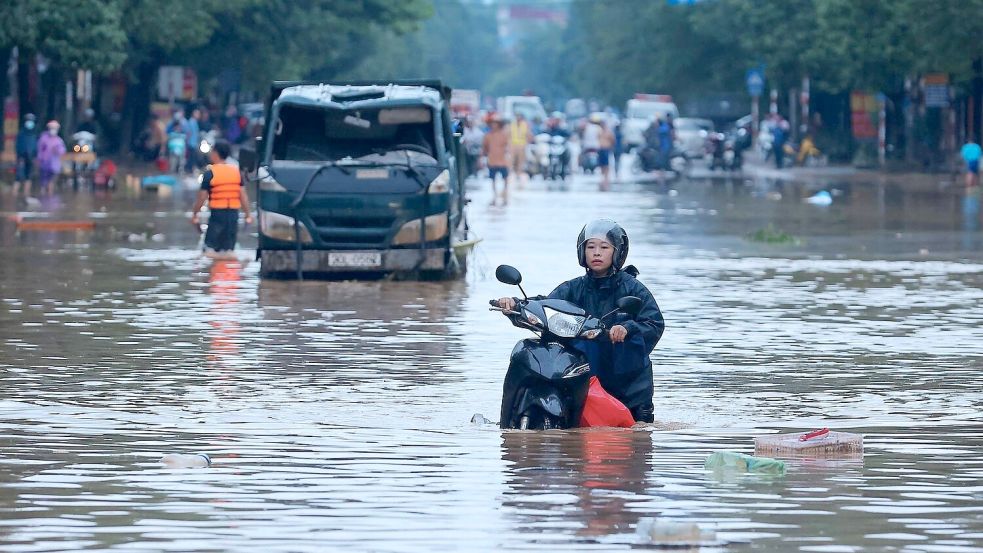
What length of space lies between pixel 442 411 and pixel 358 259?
950cm

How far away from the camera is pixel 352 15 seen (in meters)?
66.4

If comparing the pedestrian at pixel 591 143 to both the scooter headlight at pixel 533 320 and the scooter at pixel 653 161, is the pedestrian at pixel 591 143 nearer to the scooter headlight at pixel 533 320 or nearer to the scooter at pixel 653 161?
the scooter at pixel 653 161

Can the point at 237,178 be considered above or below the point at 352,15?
below

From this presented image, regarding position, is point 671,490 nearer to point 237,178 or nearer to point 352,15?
point 237,178

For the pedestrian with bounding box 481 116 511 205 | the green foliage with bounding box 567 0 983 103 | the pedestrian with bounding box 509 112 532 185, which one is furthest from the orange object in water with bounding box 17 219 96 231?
the green foliage with bounding box 567 0 983 103

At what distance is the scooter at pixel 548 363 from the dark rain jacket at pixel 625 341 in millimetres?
173

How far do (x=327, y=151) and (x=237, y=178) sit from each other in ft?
5.78

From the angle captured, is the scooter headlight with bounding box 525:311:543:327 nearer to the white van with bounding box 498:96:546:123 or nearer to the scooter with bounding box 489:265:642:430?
the scooter with bounding box 489:265:642:430

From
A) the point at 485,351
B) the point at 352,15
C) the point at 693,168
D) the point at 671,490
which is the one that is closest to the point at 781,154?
the point at 693,168

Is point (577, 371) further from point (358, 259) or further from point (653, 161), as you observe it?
point (653, 161)

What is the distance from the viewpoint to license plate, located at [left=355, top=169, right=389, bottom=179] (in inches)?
819

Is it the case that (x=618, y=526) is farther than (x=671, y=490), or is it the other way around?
(x=671, y=490)

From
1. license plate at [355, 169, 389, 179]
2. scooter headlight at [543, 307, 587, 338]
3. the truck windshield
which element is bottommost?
scooter headlight at [543, 307, 587, 338]

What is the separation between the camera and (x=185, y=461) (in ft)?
30.1
